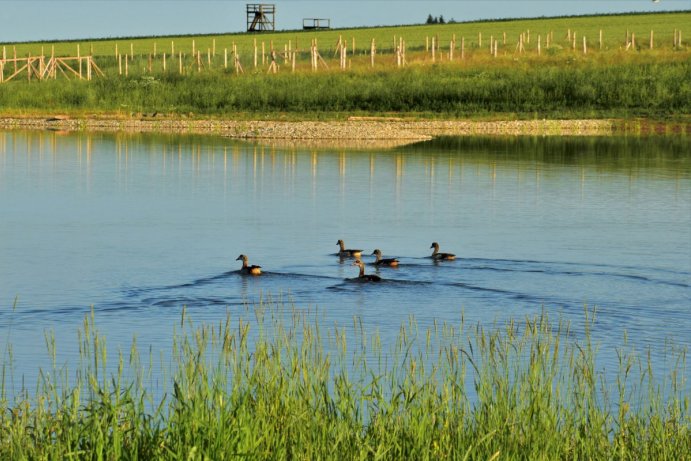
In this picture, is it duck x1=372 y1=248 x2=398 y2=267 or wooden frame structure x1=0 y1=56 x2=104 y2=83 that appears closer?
duck x1=372 y1=248 x2=398 y2=267

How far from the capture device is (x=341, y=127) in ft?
218

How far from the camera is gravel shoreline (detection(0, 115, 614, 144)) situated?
65188mm

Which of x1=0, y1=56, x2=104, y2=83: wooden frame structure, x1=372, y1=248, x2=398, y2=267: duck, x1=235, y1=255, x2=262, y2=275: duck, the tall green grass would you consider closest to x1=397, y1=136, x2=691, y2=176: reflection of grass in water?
the tall green grass

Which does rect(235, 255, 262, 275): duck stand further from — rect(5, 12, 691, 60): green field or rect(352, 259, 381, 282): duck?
rect(5, 12, 691, 60): green field

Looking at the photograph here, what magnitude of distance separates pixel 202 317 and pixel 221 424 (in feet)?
30.3

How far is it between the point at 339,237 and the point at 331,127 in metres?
39.1

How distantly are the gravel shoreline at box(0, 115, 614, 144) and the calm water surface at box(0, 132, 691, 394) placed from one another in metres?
13.0

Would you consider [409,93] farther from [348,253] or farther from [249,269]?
[249,269]

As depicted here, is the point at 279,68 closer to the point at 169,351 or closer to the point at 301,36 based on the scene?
the point at 301,36

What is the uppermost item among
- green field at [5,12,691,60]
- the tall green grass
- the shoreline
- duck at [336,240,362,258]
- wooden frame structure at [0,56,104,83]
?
green field at [5,12,691,60]

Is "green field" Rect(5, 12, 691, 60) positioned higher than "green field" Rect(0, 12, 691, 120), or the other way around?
"green field" Rect(5, 12, 691, 60)

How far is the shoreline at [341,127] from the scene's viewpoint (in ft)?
214

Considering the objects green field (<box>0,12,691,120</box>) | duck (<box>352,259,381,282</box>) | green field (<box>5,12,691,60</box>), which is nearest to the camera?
duck (<box>352,259,381,282</box>)

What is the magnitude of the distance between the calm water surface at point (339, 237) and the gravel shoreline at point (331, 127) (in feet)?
42.7
